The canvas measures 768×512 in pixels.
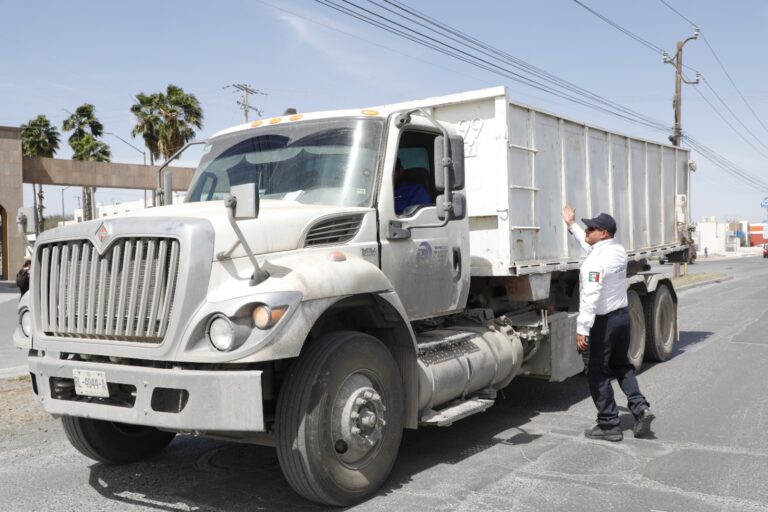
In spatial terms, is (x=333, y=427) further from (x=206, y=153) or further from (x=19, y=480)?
(x=206, y=153)

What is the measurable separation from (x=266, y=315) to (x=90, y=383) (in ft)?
4.03

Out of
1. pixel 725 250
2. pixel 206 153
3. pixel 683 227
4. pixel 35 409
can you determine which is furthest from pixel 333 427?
pixel 725 250

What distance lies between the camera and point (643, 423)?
20.5 feet

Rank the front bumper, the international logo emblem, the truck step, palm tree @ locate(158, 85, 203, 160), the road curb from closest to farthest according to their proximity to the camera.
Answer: the front bumper
the international logo emblem
the truck step
the road curb
palm tree @ locate(158, 85, 203, 160)

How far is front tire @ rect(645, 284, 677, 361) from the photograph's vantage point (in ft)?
33.0

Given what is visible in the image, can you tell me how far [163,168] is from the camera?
6738 mm

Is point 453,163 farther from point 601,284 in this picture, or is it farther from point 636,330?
point 636,330

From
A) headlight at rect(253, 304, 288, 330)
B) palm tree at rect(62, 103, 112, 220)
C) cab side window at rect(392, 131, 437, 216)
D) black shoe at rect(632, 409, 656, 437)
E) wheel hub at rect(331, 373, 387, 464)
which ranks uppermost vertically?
palm tree at rect(62, 103, 112, 220)

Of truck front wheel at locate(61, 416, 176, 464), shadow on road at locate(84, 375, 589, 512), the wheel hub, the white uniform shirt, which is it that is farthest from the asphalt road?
the white uniform shirt

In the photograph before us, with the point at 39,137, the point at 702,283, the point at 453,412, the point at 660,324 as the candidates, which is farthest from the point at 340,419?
the point at 39,137

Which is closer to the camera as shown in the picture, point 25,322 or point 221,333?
point 221,333

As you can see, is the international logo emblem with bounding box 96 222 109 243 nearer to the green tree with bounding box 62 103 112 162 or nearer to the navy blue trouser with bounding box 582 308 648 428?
the navy blue trouser with bounding box 582 308 648 428

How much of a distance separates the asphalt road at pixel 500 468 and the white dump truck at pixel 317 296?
0.38m

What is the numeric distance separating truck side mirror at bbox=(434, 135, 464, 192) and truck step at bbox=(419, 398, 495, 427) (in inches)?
66.9
